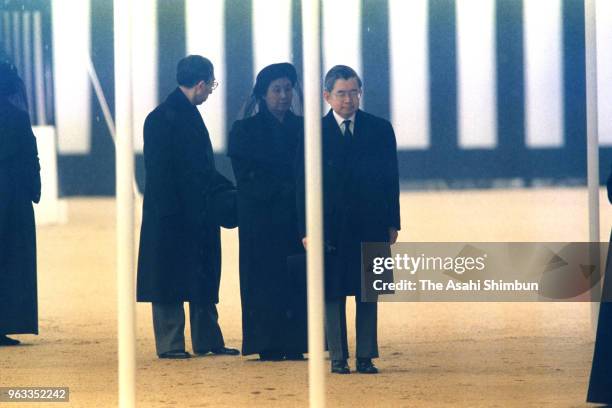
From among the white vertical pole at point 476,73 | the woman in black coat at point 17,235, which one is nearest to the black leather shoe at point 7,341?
the woman in black coat at point 17,235

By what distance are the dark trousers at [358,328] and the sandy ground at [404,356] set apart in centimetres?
11

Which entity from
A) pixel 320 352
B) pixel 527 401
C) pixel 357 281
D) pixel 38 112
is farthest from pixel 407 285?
pixel 38 112

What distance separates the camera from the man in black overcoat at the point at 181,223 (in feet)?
20.2

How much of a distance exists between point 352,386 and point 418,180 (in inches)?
84.4

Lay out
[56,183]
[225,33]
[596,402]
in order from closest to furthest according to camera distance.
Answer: [596,402]
[225,33]
[56,183]

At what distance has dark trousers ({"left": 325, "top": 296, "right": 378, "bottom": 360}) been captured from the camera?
5.57 metres

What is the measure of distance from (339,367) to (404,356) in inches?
→ 33.6

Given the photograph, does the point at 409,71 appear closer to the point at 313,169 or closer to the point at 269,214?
the point at 269,214

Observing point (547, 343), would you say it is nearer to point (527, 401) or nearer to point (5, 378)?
point (527, 401)

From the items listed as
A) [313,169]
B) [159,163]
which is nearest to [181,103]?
[159,163]

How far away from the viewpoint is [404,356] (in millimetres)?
6480

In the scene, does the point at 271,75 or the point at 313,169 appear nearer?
the point at 313,169

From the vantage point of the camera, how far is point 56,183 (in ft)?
33.6

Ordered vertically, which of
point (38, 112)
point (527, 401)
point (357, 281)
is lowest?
point (527, 401)
